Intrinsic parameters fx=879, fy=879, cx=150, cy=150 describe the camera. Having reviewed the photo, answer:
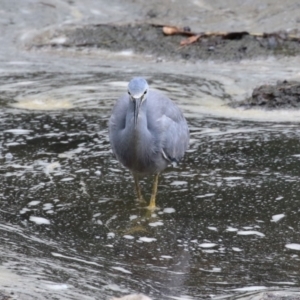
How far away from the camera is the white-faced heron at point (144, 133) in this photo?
17.2 ft

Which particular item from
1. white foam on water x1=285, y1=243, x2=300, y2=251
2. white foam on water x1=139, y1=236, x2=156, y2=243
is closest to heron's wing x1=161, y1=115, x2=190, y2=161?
white foam on water x1=139, y1=236, x2=156, y2=243

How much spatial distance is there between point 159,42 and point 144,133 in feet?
16.3

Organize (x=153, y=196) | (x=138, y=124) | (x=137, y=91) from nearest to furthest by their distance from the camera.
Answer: (x=137, y=91), (x=138, y=124), (x=153, y=196)

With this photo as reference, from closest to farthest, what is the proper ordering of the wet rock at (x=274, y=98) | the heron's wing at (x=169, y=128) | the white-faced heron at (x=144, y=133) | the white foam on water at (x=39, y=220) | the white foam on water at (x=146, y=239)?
the white foam on water at (x=146, y=239)
the white foam on water at (x=39, y=220)
the white-faced heron at (x=144, y=133)
the heron's wing at (x=169, y=128)
the wet rock at (x=274, y=98)

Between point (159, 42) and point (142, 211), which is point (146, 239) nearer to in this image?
point (142, 211)

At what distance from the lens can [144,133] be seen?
534 cm

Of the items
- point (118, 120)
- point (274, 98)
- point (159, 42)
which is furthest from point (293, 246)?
point (159, 42)

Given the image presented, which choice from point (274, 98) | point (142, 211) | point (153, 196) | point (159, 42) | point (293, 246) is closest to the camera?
point (293, 246)

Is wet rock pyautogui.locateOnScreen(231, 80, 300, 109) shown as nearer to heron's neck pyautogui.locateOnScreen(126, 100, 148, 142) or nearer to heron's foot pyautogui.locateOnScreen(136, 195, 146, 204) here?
heron's foot pyautogui.locateOnScreen(136, 195, 146, 204)

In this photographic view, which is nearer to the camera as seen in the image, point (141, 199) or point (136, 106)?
point (136, 106)

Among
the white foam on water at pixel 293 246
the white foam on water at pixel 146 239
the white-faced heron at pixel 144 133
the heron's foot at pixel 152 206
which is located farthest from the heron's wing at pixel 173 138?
the white foam on water at pixel 293 246

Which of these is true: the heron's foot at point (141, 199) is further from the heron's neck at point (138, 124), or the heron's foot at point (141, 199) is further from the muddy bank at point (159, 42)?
the muddy bank at point (159, 42)

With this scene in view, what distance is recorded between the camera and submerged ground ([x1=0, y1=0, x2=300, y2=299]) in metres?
4.32

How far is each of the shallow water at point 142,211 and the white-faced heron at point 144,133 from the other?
0.25 metres
